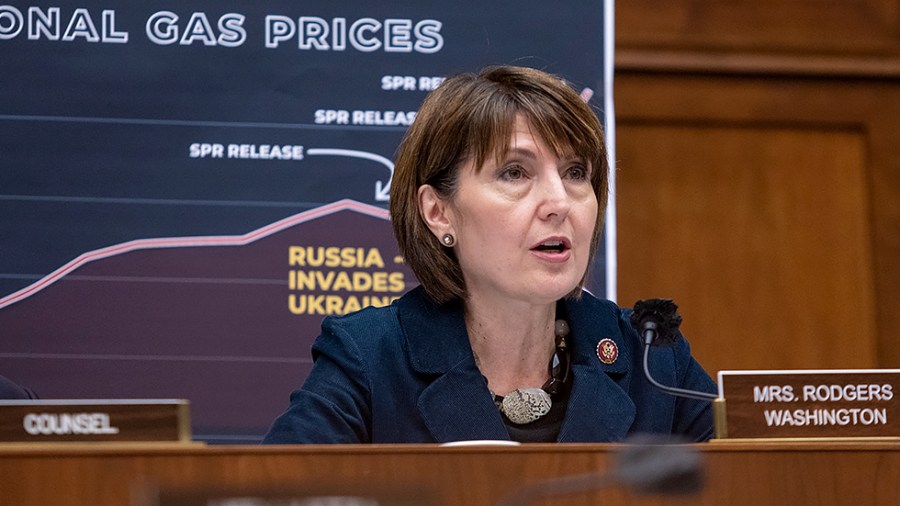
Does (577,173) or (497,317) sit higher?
(577,173)

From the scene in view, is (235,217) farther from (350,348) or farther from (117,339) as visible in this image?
(350,348)

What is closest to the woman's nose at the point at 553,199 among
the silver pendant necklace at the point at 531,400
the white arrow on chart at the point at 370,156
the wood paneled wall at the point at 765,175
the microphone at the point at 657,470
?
the silver pendant necklace at the point at 531,400

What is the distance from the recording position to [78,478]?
1305 millimetres

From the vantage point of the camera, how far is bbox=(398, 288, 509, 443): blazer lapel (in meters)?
2.07

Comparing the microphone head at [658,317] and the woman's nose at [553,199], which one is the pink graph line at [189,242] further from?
the microphone head at [658,317]

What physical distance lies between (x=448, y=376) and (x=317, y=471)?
84cm

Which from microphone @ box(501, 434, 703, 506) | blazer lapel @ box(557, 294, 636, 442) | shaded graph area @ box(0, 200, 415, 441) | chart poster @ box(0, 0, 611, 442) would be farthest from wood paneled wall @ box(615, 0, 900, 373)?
microphone @ box(501, 434, 703, 506)

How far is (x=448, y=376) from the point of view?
2129 mm

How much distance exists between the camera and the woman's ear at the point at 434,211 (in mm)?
2291

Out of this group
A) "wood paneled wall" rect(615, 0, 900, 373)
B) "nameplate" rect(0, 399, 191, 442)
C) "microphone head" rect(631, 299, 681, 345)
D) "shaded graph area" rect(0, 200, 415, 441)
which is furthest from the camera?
"wood paneled wall" rect(615, 0, 900, 373)

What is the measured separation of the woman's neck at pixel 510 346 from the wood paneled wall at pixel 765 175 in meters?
1.36

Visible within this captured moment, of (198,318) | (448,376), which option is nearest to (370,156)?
(198,318)

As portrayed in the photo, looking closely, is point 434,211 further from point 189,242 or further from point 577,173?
point 189,242

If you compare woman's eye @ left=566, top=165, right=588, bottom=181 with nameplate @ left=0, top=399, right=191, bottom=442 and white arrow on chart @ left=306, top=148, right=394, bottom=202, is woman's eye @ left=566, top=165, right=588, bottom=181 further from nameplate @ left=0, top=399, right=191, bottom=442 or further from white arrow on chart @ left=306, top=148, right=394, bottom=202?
nameplate @ left=0, top=399, right=191, bottom=442
